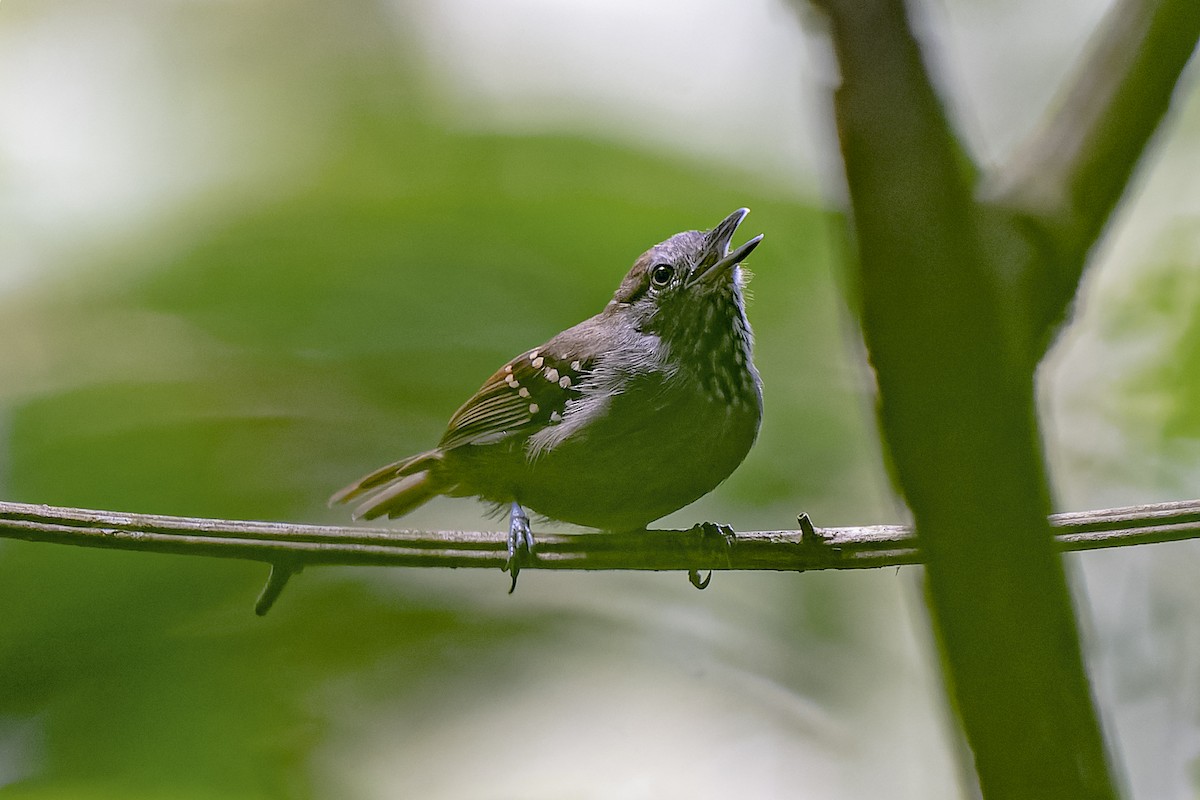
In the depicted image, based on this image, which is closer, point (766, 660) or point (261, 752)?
point (261, 752)

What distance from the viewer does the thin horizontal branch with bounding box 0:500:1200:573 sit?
1.20 m

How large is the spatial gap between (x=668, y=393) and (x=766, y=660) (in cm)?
68

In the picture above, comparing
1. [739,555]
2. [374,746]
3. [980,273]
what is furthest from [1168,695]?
[980,273]

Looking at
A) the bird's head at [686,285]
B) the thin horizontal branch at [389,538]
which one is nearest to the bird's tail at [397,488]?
the bird's head at [686,285]

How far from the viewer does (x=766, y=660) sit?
2117mm

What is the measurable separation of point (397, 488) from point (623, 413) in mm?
675

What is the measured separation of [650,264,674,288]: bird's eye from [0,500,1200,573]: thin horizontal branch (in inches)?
30.4

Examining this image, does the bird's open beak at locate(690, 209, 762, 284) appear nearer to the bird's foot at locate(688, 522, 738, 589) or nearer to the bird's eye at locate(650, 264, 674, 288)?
the bird's eye at locate(650, 264, 674, 288)

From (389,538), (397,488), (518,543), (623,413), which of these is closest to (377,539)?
(389,538)

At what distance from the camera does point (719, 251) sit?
6.42ft

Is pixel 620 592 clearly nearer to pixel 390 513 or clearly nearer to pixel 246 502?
pixel 390 513

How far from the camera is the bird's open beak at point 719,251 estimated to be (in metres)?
1.85

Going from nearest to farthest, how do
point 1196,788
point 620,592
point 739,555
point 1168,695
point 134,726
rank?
point 134,726 → point 739,555 → point 1196,788 → point 1168,695 → point 620,592

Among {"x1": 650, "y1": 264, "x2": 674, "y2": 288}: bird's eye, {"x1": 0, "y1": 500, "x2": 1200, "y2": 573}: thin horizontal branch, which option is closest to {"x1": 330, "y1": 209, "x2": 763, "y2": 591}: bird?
{"x1": 650, "y1": 264, "x2": 674, "y2": 288}: bird's eye
